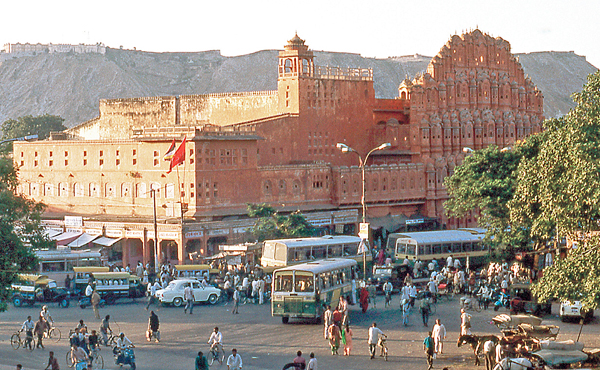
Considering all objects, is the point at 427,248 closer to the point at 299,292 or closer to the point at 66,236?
the point at 299,292

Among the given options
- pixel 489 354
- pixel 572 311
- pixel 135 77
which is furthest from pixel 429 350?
pixel 135 77

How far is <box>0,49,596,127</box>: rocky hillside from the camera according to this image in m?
143

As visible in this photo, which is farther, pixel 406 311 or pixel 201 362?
pixel 406 311

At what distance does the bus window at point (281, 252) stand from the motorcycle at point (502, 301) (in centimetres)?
925

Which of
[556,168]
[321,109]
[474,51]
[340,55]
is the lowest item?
[556,168]

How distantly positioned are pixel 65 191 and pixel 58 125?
4355cm

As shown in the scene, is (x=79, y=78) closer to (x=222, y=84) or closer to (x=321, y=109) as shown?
(x=222, y=84)

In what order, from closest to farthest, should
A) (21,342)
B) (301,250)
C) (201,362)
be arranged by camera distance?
(201,362) < (21,342) < (301,250)

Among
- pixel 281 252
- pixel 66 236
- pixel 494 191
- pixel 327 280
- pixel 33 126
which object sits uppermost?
pixel 33 126

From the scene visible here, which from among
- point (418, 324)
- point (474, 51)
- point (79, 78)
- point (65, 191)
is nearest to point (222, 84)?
point (79, 78)

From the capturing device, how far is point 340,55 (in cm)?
17850

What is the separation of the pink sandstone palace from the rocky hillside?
2814 inches

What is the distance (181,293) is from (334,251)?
8.59 meters

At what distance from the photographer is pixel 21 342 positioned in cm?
2914
